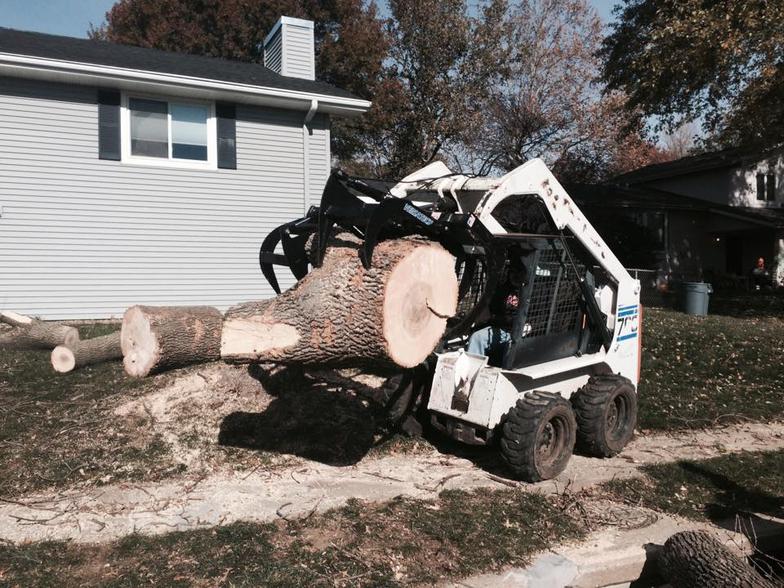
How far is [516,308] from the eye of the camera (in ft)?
19.0

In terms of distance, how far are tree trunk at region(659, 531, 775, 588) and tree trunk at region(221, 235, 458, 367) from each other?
6.89 ft

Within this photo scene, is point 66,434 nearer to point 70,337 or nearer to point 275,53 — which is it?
point 70,337

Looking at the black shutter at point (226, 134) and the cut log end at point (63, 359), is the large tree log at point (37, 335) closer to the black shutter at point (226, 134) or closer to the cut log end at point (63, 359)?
the cut log end at point (63, 359)

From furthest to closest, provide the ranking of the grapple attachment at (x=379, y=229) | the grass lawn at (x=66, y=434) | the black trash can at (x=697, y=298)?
the black trash can at (x=697, y=298) < the grass lawn at (x=66, y=434) < the grapple attachment at (x=379, y=229)

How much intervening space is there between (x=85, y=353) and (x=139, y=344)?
1.03 m

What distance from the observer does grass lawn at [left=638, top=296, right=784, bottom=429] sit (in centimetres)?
820

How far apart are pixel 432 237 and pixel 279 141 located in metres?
9.37

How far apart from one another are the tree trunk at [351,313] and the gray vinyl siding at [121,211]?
349 inches

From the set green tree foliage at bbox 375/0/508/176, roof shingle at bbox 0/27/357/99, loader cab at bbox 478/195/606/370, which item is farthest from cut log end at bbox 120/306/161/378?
green tree foliage at bbox 375/0/508/176

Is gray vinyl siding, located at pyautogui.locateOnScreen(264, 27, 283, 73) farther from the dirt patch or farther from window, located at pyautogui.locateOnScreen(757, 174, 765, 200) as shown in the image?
window, located at pyautogui.locateOnScreen(757, 174, 765, 200)

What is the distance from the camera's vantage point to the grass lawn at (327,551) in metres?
3.88

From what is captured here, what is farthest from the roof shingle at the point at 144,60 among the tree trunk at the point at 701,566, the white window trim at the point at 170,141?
the tree trunk at the point at 701,566

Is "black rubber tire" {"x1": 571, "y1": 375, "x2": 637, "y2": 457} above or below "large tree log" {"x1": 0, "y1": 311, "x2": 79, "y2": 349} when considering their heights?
below

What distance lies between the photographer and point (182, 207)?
41.3 ft
